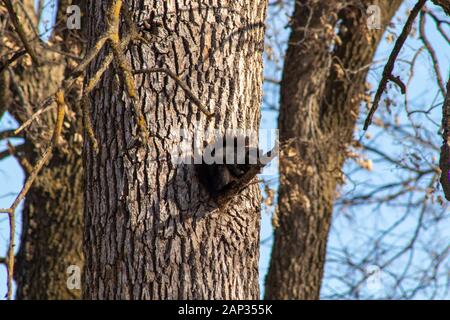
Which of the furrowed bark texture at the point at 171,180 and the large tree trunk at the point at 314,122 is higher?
the large tree trunk at the point at 314,122

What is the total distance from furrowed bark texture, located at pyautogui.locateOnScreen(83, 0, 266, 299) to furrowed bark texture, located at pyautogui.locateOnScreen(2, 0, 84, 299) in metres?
3.51

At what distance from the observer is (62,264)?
739 cm

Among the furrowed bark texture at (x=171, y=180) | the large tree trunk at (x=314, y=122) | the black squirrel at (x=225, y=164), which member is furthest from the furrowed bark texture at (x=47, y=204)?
the black squirrel at (x=225, y=164)

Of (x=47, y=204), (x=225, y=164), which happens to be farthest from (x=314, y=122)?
(x=225, y=164)

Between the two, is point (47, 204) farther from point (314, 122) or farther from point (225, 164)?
point (225, 164)

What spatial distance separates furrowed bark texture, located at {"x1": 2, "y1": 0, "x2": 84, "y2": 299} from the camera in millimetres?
7379

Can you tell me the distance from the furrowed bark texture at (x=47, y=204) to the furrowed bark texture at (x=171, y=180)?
11.5ft

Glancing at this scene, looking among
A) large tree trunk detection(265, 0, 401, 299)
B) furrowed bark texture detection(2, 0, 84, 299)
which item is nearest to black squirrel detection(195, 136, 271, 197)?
large tree trunk detection(265, 0, 401, 299)

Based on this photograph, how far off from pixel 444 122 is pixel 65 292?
4.44 metres

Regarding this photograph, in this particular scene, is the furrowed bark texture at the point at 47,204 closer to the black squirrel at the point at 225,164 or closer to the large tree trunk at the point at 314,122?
the large tree trunk at the point at 314,122

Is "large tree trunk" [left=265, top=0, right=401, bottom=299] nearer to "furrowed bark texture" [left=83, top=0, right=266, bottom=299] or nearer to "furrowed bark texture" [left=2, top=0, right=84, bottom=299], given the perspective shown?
"furrowed bark texture" [left=2, top=0, right=84, bottom=299]

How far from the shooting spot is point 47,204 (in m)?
7.48

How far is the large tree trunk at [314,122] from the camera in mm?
7445
